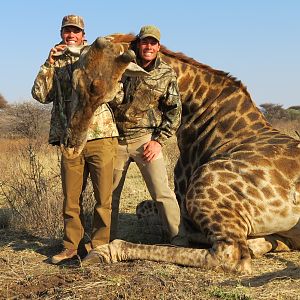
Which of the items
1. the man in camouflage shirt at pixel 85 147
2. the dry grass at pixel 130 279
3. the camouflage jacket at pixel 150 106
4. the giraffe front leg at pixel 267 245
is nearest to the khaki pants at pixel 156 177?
the camouflage jacket at pixel 150 106

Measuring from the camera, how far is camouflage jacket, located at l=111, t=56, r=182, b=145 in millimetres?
6082

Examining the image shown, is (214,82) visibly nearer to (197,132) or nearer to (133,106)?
(197,132)

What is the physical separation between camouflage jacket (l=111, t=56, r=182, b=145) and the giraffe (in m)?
0.60

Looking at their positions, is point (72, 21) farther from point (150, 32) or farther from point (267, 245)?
point (267, 245)

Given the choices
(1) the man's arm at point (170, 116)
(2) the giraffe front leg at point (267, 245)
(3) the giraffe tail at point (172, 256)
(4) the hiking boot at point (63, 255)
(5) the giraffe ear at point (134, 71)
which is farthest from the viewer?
(1) the man's arm at point (170, 116)

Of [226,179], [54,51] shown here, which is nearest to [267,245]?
[226,179]

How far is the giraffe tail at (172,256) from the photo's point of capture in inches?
207

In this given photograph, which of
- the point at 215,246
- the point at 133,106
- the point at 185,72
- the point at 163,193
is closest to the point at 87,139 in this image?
the point at 133,106

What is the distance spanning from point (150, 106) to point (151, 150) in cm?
48

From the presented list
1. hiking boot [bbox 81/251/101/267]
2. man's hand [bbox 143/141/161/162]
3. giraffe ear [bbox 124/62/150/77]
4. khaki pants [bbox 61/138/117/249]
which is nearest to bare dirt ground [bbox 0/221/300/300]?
hiking boot [bbox 81/251/101/267]

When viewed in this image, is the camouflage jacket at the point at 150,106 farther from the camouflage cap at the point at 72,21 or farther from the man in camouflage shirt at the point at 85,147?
the camouflage cap at the point at 72,21

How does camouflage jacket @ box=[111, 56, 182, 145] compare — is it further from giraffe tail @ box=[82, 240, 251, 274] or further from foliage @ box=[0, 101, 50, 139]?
foliage @ box=[0, 101, 50, 139]

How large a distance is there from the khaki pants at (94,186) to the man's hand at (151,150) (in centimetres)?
35

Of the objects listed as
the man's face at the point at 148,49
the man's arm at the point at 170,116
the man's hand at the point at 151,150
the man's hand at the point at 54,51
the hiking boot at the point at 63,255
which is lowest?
the hiking boot at the point at 63,255
